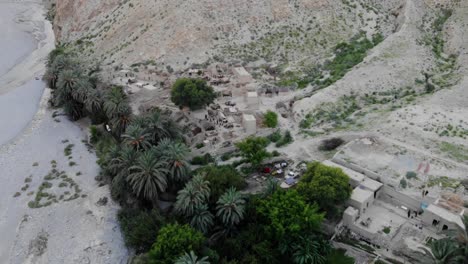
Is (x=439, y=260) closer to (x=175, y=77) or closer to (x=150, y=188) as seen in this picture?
(x=150, y=188)

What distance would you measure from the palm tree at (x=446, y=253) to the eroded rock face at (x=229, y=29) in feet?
140

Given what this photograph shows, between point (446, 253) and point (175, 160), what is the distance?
2359cm

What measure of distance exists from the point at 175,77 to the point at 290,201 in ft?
114

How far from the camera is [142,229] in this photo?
37531 millimetres

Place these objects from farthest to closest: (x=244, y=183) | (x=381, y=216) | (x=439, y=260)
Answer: (x=244, y=183) → (x=381, y=216) → (x=439, y=260)

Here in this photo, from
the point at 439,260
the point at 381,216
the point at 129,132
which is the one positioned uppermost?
the point at 129,132

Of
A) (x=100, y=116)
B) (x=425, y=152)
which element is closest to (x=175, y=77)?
(x=100, y=116)

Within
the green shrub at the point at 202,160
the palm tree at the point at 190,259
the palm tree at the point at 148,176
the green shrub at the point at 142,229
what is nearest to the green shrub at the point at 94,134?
the green shrub at the point at 202,160

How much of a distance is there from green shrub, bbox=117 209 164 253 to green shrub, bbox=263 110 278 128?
59.6ft

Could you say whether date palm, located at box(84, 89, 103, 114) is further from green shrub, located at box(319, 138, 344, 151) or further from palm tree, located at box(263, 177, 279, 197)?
green shrub, located at box(319, 138, 344, 151)

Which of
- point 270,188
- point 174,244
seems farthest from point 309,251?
point 174,244

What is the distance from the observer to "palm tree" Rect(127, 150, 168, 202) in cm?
3906

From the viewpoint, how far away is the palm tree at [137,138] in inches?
1716

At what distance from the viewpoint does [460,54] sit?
64.8 meters
